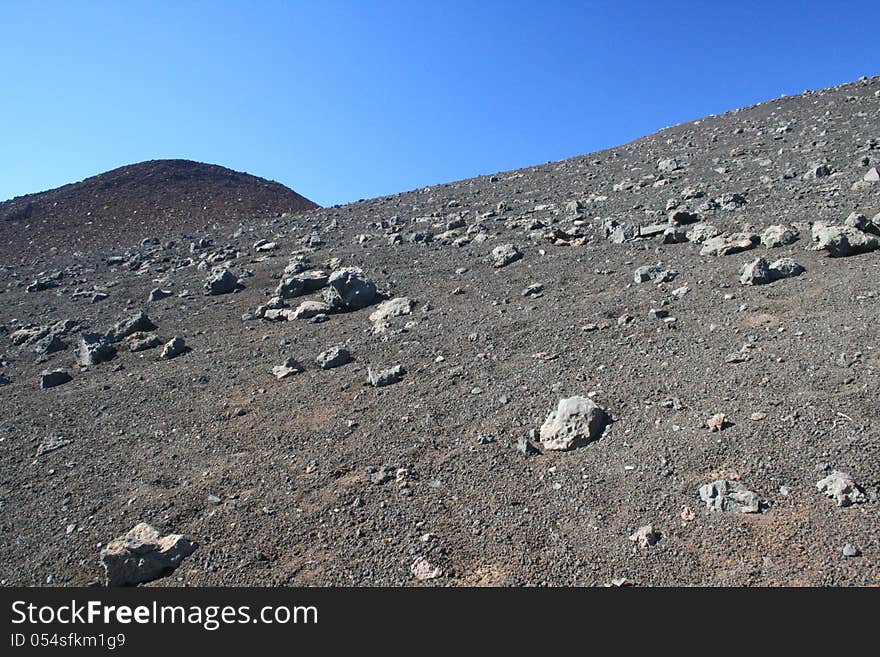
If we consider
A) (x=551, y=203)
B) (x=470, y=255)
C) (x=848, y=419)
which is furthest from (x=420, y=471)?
(x=551, y=203)

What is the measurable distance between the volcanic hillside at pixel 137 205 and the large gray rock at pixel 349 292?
42.0 ft


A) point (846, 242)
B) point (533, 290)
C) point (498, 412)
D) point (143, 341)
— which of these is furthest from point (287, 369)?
point (846, 242)

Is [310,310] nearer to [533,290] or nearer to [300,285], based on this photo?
[300,285]

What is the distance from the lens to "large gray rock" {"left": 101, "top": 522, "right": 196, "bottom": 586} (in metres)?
3.56

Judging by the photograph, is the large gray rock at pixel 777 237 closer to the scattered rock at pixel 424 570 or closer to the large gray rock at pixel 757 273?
the large gray rock at pixel 757 273

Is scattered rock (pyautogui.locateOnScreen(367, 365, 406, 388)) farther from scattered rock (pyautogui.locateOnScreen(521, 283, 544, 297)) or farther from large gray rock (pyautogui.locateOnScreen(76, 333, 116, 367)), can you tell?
large gray rock (pyautogui.locateOnScreen(76, 333, 116, 367))

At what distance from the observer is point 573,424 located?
4148 millimetres

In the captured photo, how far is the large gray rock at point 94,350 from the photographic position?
301 inches

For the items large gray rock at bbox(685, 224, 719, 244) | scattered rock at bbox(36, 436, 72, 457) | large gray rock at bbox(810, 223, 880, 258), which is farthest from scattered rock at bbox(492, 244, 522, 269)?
scattered rock at bbox(36, 436, 72, 457)

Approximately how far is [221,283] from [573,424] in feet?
24.9

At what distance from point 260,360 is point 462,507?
381 centimetres

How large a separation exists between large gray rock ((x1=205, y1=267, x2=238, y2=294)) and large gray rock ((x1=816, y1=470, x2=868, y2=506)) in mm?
8995

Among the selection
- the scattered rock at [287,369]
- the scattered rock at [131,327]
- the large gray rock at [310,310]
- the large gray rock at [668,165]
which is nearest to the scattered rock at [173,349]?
the scattered rock at [131,327]

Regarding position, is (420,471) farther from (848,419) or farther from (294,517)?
(848,419)
